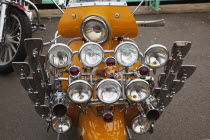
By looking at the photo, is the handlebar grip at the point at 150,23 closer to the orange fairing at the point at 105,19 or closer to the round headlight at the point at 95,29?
the orange fairing at the point at 105,19

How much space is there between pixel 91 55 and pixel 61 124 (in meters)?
0.66

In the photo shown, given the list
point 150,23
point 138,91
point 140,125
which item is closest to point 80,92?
point 138,91

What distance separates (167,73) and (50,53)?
2.97ft

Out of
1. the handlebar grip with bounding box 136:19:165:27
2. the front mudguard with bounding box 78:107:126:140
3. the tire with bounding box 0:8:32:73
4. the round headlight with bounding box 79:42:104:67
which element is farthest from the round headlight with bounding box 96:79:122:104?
the tire with bounding box 0:8:32:73

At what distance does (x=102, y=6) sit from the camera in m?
2.34

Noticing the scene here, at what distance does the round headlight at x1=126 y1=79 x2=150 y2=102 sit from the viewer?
2.00m

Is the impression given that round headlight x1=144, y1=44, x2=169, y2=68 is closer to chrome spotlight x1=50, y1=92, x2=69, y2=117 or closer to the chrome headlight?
the chrome headlight

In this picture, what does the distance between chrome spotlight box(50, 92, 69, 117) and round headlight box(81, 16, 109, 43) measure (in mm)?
529

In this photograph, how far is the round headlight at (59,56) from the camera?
2055 mm

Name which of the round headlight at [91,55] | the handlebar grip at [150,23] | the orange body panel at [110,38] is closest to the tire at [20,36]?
the orange body panel at [110,38]

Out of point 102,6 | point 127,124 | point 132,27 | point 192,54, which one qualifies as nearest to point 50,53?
point 102,6

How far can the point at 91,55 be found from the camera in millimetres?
2072

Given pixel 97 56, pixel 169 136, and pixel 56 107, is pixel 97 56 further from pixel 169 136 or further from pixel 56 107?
pixel 169 136

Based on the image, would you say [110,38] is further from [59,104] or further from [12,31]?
[12,31]
